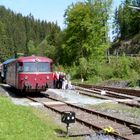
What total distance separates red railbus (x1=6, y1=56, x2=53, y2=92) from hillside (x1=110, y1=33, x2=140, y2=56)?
6858 centimetres

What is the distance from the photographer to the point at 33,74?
91.6 ft

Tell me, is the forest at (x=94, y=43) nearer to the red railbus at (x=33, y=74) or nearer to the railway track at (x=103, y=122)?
the red railbus at (x=33, y=74)

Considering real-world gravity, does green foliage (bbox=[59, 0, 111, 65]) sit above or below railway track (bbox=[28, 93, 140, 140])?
above

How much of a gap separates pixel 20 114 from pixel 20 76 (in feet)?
38.4

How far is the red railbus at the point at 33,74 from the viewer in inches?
1094

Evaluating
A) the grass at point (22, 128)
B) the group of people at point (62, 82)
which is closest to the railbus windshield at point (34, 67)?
the group of people at point (62, 82)

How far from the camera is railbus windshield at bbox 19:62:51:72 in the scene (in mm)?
28094

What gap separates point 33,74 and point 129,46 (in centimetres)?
7825

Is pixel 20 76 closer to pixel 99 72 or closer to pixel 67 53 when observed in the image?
pixel 99 72

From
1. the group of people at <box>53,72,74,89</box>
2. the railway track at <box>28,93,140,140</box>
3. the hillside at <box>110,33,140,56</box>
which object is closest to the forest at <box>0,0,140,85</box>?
the hillside at <box>110,33,140,56</box>

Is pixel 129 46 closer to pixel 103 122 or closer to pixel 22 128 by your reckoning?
pixel 103 122

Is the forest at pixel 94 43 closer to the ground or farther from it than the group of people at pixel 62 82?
farther from it

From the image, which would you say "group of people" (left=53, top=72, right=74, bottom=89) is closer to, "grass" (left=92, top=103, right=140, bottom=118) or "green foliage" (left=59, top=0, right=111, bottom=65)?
"grass" (left=92, top=103, right=140, bottom=118)

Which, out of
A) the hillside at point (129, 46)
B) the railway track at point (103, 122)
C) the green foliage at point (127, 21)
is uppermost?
the green foliage at point (127, 21)
